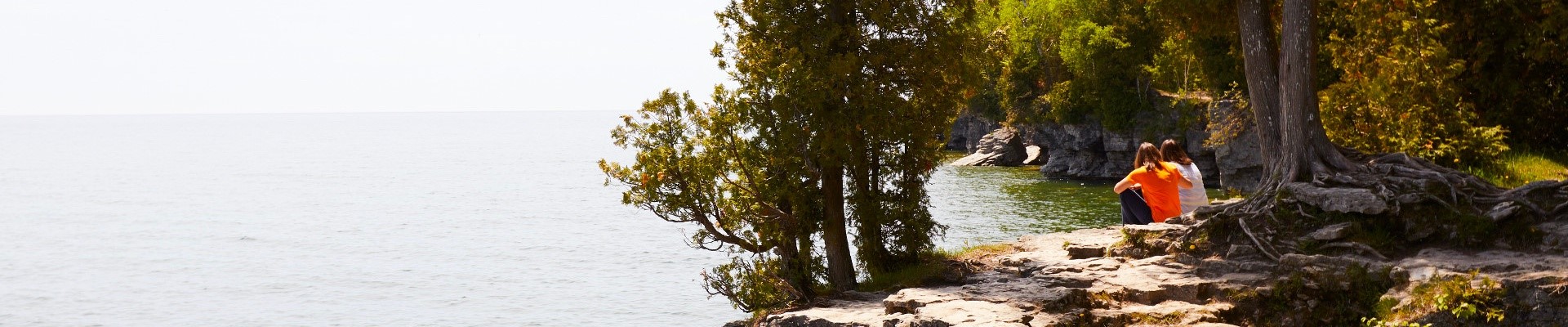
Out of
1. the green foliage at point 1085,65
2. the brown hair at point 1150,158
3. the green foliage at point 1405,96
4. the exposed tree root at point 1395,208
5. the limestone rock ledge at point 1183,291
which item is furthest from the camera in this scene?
the green foliage at point 1085,65

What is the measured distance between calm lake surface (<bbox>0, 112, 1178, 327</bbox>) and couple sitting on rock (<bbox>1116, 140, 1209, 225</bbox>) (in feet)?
25.4

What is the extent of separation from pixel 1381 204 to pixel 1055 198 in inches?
1485

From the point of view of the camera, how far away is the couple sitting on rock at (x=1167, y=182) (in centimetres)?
1536

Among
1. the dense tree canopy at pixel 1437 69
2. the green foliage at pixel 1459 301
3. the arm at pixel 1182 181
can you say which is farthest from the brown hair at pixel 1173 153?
the green foliage at pixel 1459 301

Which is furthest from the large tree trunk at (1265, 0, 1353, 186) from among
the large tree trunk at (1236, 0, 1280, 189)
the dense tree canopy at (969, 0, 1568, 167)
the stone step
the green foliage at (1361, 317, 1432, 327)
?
the green foliage at (1361, 317, 1432, 327)

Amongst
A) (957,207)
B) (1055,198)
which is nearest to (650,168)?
(957,207)

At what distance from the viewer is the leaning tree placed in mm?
12906

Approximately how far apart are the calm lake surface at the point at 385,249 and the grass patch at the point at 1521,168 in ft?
41.2

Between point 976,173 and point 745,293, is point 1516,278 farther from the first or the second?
point 976,173

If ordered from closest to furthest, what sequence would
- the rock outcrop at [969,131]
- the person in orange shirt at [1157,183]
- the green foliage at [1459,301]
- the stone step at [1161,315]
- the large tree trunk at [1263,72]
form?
the green foliage at [1459,301]
the stone step at [1161,315]
the person in orange shirt at [1157,183]
the large tree trunk at [1263,72]
the rock outcrop at [969,131]

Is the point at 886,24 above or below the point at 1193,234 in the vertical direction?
above

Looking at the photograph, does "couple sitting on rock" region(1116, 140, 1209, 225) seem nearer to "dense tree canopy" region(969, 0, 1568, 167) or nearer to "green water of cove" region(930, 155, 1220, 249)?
"dense tree canopy" region(969, 0, 1568, 167)

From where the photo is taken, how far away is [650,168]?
16547 millimetres

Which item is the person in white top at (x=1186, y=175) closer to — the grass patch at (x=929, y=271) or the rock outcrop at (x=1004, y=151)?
the grass patch at (x=929, y=271)
